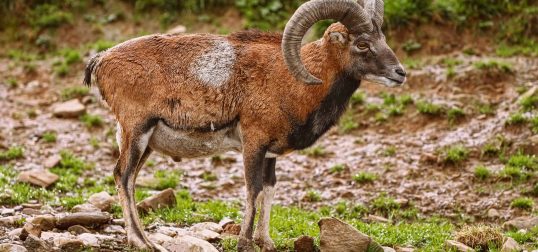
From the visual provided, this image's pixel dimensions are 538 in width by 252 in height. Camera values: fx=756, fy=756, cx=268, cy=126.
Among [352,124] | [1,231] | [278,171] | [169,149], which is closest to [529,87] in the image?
[352,124]

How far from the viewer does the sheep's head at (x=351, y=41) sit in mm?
9742

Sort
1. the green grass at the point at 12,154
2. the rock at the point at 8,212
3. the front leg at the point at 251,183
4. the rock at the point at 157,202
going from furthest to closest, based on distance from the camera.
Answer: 1. the green grass at the point at 12,154
2. the rock at the point at 157,202
3. the rock at the point at 8,212
4. the front leg at the point at 251,183

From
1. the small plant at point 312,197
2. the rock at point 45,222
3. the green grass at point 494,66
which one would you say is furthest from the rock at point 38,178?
the green grass at point 494,66

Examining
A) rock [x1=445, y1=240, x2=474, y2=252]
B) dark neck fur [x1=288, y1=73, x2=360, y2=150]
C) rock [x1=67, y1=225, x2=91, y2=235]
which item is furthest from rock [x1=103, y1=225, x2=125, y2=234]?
→ rock [x1=445, y1=240, x2=474, y2=252]

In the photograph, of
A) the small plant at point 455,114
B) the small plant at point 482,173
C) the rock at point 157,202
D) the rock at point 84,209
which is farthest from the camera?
the small plant at point 455,114

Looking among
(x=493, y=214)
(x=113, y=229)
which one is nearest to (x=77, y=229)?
(x=113, y=229)

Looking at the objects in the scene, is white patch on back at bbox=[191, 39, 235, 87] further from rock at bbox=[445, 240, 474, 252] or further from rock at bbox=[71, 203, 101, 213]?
rock at bbox=[445, 240, 474, 252]

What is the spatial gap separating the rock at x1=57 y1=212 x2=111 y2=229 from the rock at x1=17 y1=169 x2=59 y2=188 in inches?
142

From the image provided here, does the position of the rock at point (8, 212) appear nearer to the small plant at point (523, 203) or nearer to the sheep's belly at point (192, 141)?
the sheep's belly at point (192, 141)

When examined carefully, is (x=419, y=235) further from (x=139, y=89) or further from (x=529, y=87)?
(x=529, y=87)

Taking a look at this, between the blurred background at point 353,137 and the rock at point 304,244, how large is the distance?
26.6 inches

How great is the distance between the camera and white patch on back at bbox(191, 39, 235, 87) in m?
10.1

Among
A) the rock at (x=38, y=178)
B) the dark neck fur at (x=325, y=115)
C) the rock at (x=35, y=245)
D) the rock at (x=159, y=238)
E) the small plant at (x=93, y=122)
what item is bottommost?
the small plant at (x=93, y=122)

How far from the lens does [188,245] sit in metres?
9.47
